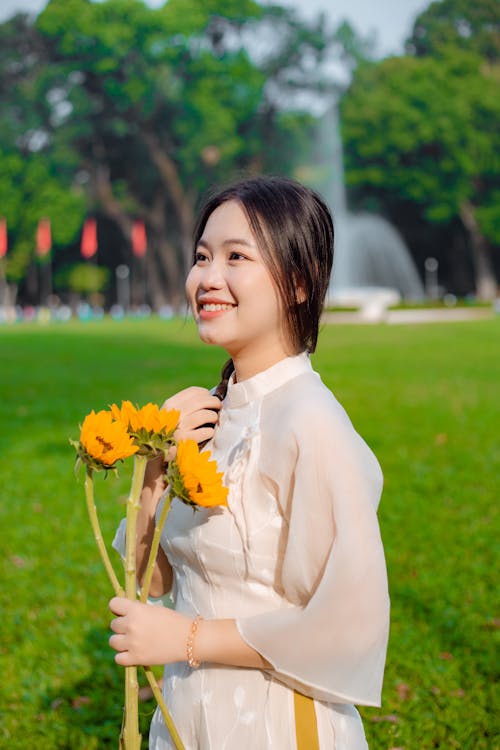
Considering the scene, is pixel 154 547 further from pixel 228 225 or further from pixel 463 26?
pixel 463 26

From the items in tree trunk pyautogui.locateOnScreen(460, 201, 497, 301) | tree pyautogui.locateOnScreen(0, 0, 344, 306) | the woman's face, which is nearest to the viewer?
the woman's face

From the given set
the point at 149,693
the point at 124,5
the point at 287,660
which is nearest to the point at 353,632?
the point at 287,660

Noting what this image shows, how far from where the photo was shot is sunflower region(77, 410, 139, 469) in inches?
54.6

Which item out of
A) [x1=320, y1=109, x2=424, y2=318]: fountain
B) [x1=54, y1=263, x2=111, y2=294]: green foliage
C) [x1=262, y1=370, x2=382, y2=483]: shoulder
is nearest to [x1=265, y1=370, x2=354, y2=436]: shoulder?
[x1=262, y1=370, x2=382, y2=483]: shoulder

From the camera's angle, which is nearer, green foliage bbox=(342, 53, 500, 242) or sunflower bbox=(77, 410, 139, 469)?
sunflower bbox=(77, 410, 139, 469)

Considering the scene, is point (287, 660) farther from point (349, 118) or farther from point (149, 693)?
point (349, 118)

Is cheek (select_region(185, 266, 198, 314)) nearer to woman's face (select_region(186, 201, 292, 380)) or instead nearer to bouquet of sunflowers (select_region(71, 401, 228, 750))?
woman's face (select_region(186, 201, 292, 380))

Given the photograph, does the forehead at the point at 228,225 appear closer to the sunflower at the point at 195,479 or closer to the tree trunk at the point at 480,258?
the sunflower at the point at 195,479

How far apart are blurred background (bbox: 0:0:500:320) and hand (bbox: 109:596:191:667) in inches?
1477

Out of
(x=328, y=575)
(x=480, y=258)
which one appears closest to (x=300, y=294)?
(x=328, y=575)

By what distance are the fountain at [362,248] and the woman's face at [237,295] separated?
36825mm

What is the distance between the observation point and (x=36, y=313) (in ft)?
152

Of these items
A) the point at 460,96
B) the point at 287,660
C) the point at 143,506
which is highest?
the point at 460,96

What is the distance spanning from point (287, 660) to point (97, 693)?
2.15 metres
